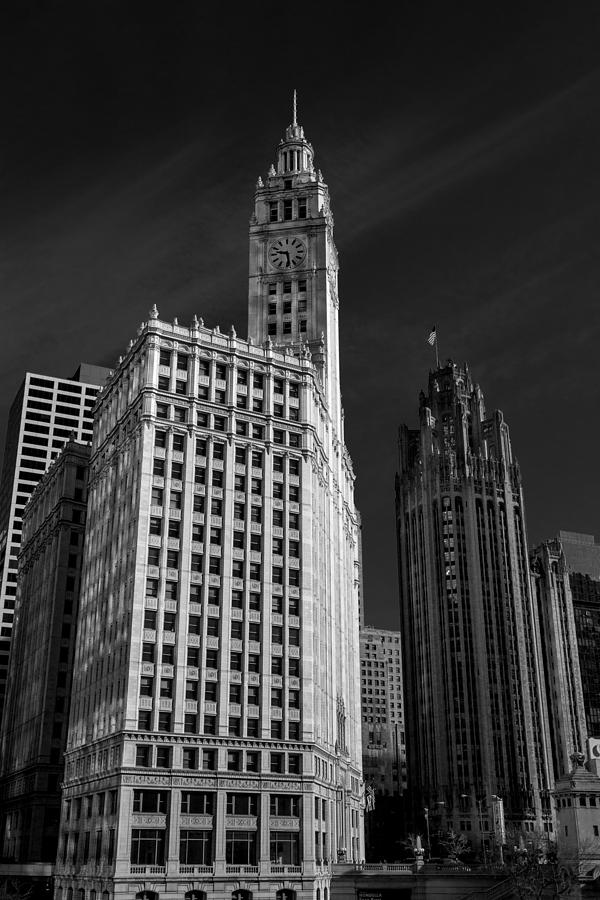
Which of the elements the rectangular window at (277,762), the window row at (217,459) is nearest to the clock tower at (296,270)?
the window row at (217,459)

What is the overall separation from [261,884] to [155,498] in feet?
140

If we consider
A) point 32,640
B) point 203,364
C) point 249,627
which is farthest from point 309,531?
point 32,640

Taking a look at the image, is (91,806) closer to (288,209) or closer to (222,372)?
(222,372)

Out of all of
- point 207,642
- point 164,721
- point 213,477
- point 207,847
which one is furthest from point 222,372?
point 207,847

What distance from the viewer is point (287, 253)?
15850 cm

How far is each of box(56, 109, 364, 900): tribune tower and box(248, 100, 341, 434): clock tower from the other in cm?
1714

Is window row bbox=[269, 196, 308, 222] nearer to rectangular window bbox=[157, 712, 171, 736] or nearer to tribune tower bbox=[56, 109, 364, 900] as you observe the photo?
tribune tower bbox=[56, 109, 364, 900]

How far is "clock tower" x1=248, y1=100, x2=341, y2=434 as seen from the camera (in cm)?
15125

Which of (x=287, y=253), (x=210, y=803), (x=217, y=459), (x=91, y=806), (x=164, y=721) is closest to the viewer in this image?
(x=210, y=803)

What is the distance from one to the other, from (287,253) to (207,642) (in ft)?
255

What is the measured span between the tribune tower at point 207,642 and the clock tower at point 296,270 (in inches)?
675

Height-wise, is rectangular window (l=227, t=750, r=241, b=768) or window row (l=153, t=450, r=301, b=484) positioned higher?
window row (l=153, t=450, r=301, b=484)

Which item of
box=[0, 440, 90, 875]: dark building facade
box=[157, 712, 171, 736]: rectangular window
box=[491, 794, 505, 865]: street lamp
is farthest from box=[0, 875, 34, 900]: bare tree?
box=[491, 794, 505, 865]: street lamp

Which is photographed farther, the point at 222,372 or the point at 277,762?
the point at 222,372
